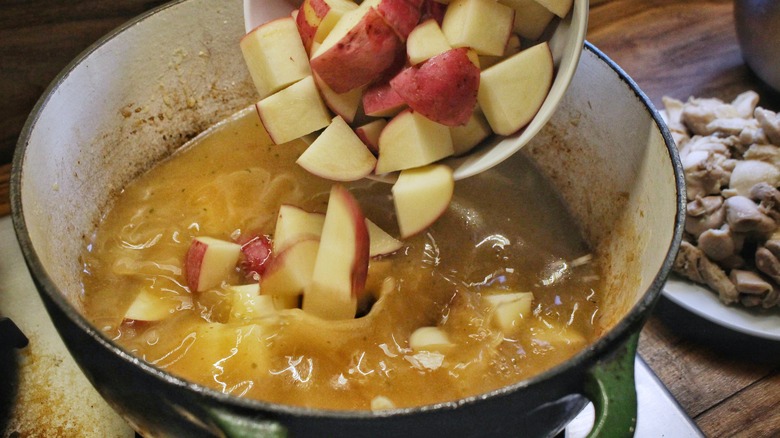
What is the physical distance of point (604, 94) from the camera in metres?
1.10

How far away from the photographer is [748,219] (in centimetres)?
125

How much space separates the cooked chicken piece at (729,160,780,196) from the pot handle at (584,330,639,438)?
829 millimetres

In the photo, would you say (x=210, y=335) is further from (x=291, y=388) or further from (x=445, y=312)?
(x=445, y=312)

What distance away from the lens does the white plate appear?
1194 millimetres

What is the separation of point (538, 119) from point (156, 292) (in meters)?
0.62

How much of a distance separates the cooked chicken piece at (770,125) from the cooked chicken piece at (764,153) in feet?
0.06

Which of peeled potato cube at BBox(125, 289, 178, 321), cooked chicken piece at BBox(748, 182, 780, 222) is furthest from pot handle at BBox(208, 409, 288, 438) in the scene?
cooked chicken piece at BBox(748, 182, 780, 222)

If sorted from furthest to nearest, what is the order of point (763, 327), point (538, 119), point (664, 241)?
point (763, 327), point (538, 119), point (664, 241)

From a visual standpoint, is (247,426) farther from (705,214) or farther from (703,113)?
(703,113)

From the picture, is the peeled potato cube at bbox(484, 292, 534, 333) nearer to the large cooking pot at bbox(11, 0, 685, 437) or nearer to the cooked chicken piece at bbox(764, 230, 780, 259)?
the large cooking pot at bbox(11, 0, 685, 437)

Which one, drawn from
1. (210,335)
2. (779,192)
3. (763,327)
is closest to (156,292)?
Answer: (210,335)

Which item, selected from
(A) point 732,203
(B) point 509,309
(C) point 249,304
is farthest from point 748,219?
(C) point 249,304

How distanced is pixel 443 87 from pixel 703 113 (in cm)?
82

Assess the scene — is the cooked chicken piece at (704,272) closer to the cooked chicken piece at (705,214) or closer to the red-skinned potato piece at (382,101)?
the cooked chicken piece at (705,214)
